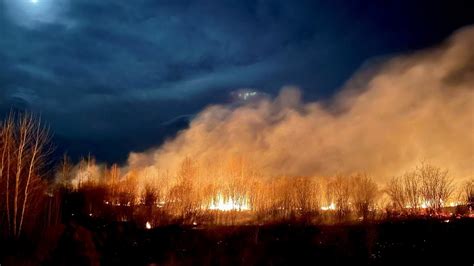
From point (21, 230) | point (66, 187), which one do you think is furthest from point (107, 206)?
point (21, 230)

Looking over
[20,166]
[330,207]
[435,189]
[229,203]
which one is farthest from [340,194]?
[20,166]

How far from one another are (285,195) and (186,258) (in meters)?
16.0

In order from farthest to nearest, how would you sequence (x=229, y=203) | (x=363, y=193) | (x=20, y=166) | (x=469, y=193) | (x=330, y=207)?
(x=229, y=203)
(x=330, y=207)
(x=363, y=193)
(x=469, y=193)
(x=20, y=166)

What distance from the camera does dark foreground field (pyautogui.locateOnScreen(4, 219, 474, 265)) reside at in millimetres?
15188

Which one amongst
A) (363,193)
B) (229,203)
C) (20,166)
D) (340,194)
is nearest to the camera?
(20,166)

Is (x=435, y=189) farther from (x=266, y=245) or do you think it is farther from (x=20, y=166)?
(x=20, y=166)

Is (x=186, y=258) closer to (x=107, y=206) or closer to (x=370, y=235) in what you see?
(x=370, y=235)

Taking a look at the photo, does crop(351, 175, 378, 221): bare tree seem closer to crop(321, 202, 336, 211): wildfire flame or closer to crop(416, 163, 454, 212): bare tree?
crop(321, 202, 336, 211): wildfire flame

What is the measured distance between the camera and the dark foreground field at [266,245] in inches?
598

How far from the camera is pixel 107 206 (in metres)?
35.7

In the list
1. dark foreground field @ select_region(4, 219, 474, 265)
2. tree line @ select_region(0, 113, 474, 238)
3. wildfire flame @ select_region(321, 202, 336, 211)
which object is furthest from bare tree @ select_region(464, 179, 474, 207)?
wildfire flame @ select_region(321, 202, 336, 211)

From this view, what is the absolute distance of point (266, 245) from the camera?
22.4m

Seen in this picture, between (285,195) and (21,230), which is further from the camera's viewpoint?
(285,195)

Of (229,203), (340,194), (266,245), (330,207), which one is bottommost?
(266,245)
